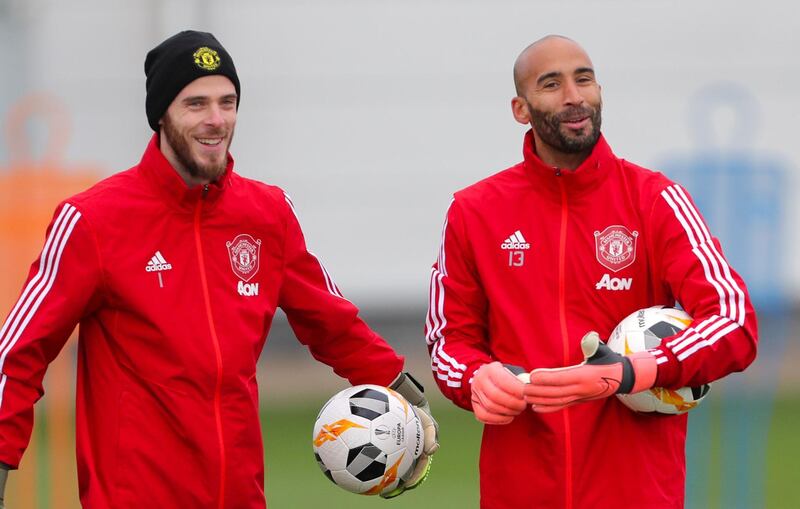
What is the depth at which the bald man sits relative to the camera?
509 cm

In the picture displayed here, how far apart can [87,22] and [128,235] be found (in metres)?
8.31

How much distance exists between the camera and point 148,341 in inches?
203

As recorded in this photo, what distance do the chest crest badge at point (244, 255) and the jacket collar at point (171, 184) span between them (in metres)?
0.17

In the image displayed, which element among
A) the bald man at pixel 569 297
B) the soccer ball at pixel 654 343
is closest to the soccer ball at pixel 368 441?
the bald man at pixel 569 297

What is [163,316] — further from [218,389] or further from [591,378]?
[591,378]

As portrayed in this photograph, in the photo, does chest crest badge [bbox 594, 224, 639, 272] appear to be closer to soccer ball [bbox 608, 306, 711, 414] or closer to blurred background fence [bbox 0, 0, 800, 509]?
soccer ball [bbox 608, 306, 711, 414]

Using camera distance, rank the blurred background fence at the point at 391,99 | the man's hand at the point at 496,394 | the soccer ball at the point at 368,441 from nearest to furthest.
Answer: the man's hand at the point at 496,394, the soccer ball at the point at 368,441, the blurred background fence at the point at 391,99

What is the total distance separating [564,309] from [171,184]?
1.42 m

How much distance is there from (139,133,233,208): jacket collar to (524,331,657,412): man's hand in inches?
A: 50.3

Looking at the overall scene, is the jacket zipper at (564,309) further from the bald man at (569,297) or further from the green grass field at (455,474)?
the green grass field at (455,474)

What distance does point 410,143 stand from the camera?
13.6m

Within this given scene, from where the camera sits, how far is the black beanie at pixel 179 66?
5.28 m

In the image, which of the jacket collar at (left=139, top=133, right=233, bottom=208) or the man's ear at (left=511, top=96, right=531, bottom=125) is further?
the man's ear at (left=511, top=96, right=531, bottom=125)

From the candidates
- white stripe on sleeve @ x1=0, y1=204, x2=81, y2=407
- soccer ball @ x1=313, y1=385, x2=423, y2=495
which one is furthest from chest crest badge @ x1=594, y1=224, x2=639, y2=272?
white stripe on sleeve @ x1=0, y1=204, x2=81, y2=407
